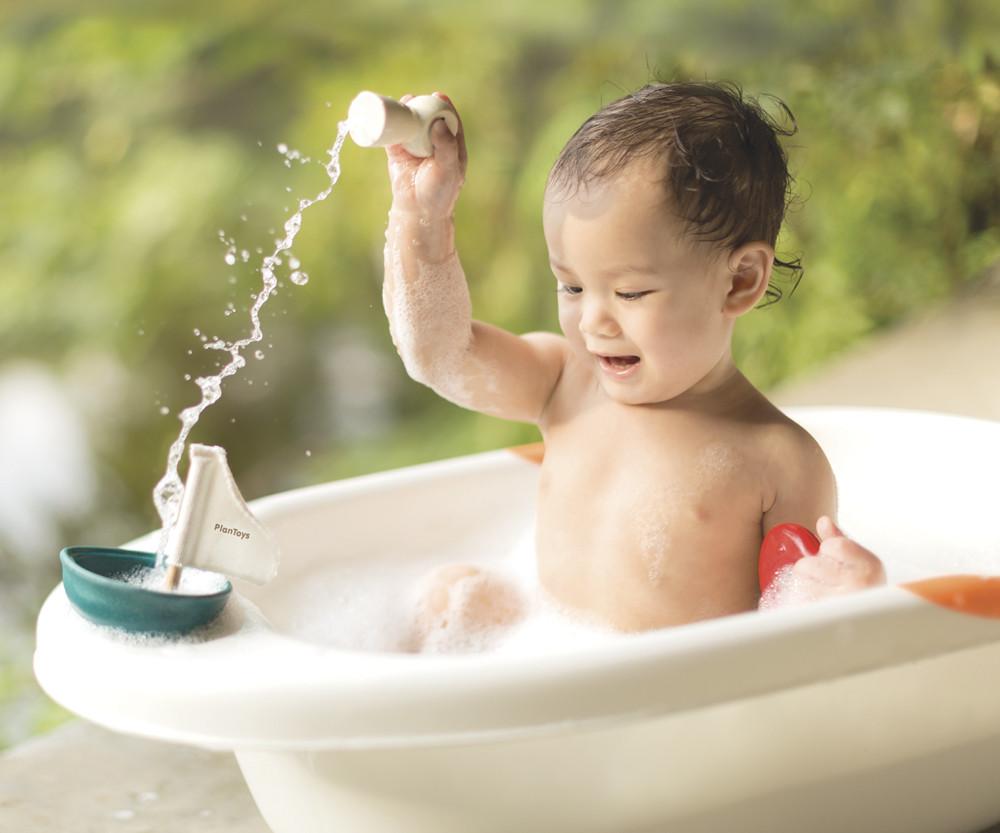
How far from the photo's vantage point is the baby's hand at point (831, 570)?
1.02 metres

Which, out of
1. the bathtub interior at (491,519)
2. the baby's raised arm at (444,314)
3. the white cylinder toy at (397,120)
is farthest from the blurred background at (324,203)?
the white cylinder toy at (397,120)

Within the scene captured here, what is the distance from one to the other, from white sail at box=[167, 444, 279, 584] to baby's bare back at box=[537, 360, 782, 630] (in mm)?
309

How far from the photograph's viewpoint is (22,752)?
62.5 inches

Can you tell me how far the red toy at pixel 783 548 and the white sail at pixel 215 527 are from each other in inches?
16.1

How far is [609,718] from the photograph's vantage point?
0.86 metres

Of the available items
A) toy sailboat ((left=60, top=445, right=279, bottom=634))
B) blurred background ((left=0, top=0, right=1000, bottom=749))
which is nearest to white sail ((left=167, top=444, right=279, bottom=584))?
toy sailboat ((left=60, top=445, right=279, bottom=634))

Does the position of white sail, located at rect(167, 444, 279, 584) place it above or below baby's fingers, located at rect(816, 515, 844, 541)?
below

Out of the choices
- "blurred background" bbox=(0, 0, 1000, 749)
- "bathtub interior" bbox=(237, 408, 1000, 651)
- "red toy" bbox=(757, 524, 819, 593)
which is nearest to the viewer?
"red toy" bbox=(757, 524, 819, 593)

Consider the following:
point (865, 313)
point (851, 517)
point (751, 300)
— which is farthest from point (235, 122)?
point (751, 300)

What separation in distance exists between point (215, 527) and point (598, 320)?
36 cm

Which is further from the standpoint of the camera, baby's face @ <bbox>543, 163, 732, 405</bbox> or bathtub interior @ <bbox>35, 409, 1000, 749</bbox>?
baby's face @ <bbox>543, 163, 732, 405</bbox>

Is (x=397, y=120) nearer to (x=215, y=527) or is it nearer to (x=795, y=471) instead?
(x=215, y=527)

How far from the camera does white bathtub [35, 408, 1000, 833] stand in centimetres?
86

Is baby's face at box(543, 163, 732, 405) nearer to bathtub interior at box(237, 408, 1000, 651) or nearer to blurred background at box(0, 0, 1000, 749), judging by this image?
bathtub interior at box(237, 408, 1000, 651)
